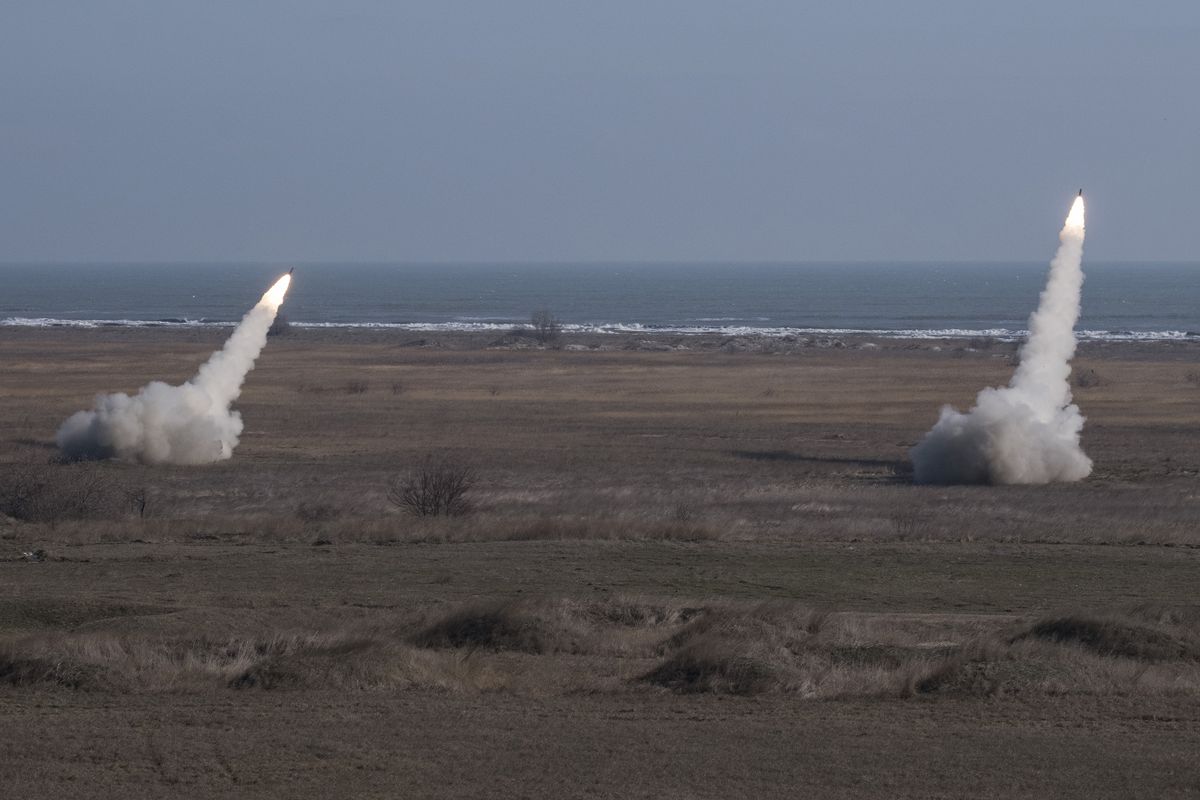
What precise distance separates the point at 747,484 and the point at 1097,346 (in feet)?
233

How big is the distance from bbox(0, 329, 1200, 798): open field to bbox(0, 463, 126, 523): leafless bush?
0.17 metres

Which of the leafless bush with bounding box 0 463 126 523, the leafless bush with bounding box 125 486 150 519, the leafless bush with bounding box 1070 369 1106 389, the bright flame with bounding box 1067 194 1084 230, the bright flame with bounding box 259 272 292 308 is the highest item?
the bright flame with bounding box 1067 194 1084 230

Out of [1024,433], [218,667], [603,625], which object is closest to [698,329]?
[1024,433]

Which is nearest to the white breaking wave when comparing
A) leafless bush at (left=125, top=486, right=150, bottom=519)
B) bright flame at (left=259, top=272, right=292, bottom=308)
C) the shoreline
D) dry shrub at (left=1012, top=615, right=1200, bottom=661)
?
the shoreline

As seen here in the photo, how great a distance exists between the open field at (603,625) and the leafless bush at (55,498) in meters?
0.17

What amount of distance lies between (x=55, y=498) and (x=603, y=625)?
1509 cm

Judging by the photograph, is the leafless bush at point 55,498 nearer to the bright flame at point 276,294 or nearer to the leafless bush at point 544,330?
the bright flame at point 276,294

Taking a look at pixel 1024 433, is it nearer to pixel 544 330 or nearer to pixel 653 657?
pixel 653 657

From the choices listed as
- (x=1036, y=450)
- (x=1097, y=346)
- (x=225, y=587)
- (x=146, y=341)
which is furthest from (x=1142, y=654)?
(x=146, y=341)

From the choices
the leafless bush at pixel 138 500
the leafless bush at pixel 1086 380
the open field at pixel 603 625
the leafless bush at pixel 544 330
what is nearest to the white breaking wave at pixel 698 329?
the leafless bush at pixel 544 330

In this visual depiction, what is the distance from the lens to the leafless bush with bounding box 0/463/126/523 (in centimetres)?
2956

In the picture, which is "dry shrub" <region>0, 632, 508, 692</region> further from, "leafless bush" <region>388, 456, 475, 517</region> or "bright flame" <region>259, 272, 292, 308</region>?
"bright flame" <region>259, 272, 292, 308</region>

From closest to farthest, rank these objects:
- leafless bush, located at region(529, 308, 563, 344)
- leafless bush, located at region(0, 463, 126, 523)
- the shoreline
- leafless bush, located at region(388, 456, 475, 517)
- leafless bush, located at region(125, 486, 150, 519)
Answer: leafless bush, located at region(0, 463, 126, 523)
leafless bush, located at region(125, 486, 150, 519)
leafless bush, located at region(388, 456, 475, 517)
the shoreline
leafless bush, located at region(529, 308, 563, 344)

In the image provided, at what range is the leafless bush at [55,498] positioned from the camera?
29.6m
